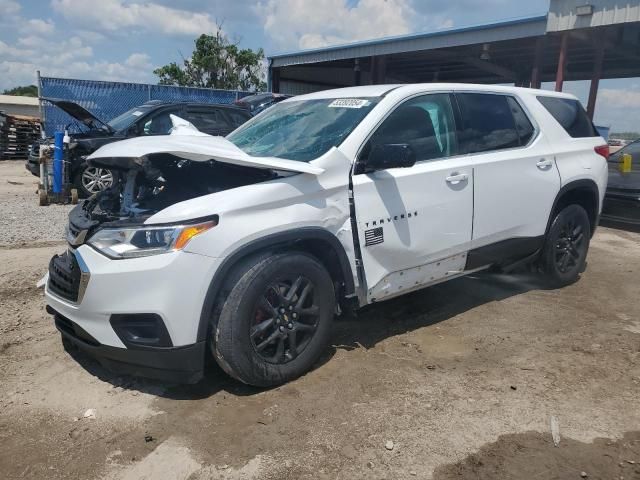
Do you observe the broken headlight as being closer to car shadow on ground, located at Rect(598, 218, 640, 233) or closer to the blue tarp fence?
car shadow on ground, located at Rect(598, 218, 640, 233)

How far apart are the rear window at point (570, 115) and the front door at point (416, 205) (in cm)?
149

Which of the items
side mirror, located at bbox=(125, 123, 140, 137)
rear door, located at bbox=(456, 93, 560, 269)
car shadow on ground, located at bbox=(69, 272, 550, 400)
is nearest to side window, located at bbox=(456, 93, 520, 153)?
rear door, located at bbox=(456, 93, 560, 269)

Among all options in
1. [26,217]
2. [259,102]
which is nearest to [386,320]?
[26,217]

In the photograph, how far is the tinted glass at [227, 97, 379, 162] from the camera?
11.8 feet

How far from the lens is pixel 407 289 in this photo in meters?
3.87

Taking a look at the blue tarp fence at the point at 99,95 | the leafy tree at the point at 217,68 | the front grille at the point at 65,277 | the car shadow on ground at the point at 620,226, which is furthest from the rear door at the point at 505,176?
the leafy tree at the point at 217,68

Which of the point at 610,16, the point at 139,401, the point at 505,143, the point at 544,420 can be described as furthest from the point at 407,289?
the point at 610,16

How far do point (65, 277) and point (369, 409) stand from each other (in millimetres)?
1986

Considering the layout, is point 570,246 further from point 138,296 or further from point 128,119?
point 128,119

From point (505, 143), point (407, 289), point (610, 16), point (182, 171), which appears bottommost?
point (407, 289)

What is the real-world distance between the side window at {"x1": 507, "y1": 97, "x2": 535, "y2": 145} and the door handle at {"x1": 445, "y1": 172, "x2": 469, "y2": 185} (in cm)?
98

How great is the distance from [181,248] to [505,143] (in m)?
3.00

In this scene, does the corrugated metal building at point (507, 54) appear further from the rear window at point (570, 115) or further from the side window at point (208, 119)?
the side window at point (208, 119)

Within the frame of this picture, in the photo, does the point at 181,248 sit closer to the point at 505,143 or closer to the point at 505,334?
the point at 505,334
